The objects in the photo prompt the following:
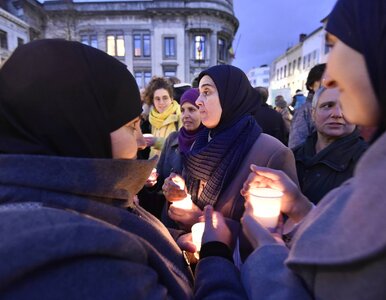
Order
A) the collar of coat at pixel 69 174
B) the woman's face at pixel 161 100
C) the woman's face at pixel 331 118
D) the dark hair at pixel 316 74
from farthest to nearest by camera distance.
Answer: the woman's face at pixel 161 100, the dark hair at pixel 316 74, the woman's face at pixel 331 118, the collar of coat at pixel 69 174

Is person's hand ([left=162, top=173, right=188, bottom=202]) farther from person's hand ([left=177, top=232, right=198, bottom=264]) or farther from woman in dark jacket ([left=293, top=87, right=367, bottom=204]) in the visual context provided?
woman in dark jacket ([left=293, top=87, right=367, bottom=204])

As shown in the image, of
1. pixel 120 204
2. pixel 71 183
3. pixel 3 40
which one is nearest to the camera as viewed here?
pixel 71 183

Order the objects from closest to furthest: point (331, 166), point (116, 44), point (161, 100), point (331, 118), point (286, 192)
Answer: point (286, 192)
point (331, 166)
point (331, 118)
point (161, 100)
point (116, 44)

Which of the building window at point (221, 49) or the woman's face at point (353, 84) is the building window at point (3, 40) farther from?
the woman's face at point (353, 84)

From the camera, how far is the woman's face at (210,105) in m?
2.31

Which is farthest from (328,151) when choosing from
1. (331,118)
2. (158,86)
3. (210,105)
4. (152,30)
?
(152,30)

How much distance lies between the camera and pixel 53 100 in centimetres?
93

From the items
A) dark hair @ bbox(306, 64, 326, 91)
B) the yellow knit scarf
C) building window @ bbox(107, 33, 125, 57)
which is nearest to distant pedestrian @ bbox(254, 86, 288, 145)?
dark hair @ bbox(306, 64, 326, 91)

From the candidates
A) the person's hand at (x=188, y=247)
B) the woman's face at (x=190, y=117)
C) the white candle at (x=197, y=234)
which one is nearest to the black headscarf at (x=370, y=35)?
the white candle at (x=197, y=234)

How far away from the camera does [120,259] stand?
2.67 ft

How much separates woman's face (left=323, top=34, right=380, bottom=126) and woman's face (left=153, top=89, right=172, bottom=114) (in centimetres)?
382

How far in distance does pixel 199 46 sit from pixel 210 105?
32.5 m

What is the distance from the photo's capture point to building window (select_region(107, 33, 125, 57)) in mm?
32406

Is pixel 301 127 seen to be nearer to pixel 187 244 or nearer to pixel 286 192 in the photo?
pixel 286 192
